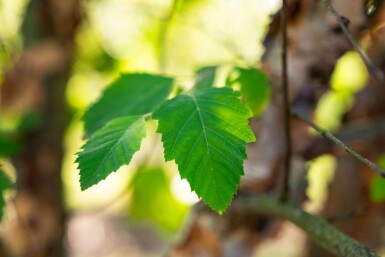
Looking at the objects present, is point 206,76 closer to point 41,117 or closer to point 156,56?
point 41,117

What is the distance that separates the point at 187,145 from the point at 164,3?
3.29 feet

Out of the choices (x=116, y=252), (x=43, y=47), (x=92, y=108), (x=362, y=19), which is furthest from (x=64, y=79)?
(x=116, y=252)

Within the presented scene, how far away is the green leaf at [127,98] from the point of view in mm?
585

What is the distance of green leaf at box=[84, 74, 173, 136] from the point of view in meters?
0.59

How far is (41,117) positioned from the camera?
1218 millimetres

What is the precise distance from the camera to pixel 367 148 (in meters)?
1.02

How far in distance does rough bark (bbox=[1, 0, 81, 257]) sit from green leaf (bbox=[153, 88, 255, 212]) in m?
0.82

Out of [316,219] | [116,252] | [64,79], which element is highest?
[316,219]

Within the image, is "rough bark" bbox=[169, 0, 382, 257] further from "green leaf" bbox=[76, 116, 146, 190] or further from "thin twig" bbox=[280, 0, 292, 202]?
"green leaf" bbox=[76, 116, 146, 190]

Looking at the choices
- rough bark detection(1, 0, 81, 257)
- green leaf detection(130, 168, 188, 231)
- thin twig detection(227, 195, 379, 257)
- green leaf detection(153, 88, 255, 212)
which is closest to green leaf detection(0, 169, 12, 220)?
green leaf detection(153, 88, 255, 212)

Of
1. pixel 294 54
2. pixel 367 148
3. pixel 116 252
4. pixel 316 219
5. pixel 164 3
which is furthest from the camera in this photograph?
pixel 116 252

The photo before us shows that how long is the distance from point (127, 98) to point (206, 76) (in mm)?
100

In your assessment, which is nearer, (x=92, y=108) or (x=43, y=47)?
(x=92, y=108)

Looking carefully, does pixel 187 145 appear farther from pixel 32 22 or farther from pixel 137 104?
pixel 32 22
